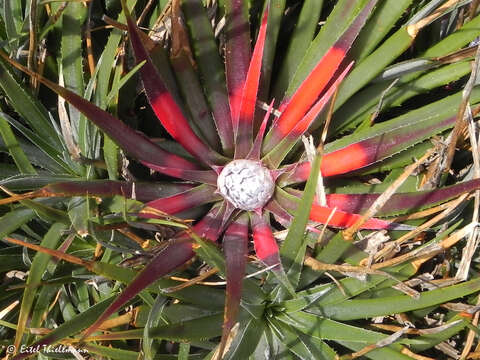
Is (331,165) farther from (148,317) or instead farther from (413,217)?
(148,317)

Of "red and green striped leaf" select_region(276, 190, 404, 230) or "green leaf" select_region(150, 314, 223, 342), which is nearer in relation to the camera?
"green leaf" select_region(150, 314, 223, 342)

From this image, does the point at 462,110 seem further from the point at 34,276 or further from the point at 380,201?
the point at 34,276

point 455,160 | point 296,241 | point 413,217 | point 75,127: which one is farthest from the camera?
point 455,160

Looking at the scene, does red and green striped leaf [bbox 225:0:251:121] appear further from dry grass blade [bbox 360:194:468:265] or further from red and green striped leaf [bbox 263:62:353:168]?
dry grass blade [bbox 360:194:468:265]

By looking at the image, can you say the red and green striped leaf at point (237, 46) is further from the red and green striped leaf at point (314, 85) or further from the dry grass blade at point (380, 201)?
the dry grass blade at point (380, 201)

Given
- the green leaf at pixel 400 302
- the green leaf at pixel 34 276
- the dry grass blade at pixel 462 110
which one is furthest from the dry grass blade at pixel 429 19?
the green leaf at pixel 34 276

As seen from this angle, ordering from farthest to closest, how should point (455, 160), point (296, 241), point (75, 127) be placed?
point (455, 160)
point (75, 127)
point (296, 241)

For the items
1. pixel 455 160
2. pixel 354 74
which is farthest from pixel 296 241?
pixel 455 160

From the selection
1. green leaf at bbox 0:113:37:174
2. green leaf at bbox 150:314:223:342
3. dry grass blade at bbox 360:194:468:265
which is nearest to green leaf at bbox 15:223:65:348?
green leaf at bbox 0:113:37:174
